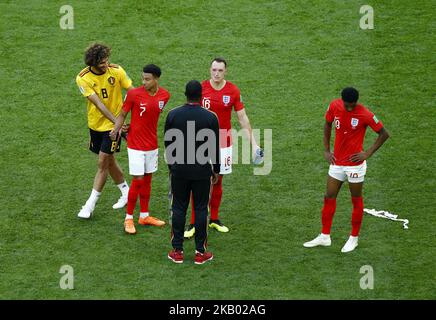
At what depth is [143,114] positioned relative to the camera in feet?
32.4

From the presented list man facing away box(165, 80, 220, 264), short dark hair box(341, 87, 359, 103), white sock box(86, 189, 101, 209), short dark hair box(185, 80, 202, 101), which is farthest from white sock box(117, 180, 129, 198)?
short dark hair box(341, 87, 359, 103)

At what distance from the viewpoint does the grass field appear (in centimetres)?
920

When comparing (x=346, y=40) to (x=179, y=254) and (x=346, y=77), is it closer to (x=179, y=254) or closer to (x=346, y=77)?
(x=346, y=77)

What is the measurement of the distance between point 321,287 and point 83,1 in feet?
25.4

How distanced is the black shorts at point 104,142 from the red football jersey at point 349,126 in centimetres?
246

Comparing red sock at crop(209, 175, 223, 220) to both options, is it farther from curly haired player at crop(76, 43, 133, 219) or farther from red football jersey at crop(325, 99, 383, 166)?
red football jersey at crop(325, 99, 383, 166)

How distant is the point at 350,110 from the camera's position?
9.35 metres

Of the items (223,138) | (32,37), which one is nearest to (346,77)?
(223,138)

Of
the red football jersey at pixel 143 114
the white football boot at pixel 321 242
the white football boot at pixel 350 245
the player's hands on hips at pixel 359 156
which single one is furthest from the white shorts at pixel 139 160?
the white football boot at pixel 350 245

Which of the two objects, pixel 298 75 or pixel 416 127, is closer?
pixel 416 127

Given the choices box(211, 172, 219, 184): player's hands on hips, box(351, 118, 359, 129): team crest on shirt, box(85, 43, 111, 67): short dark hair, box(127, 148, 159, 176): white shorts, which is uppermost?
box(85, 43, 111, 67): short dark hair

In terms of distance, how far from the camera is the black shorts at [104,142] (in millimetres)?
10266

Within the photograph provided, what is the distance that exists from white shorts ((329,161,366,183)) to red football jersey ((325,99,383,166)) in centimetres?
5
